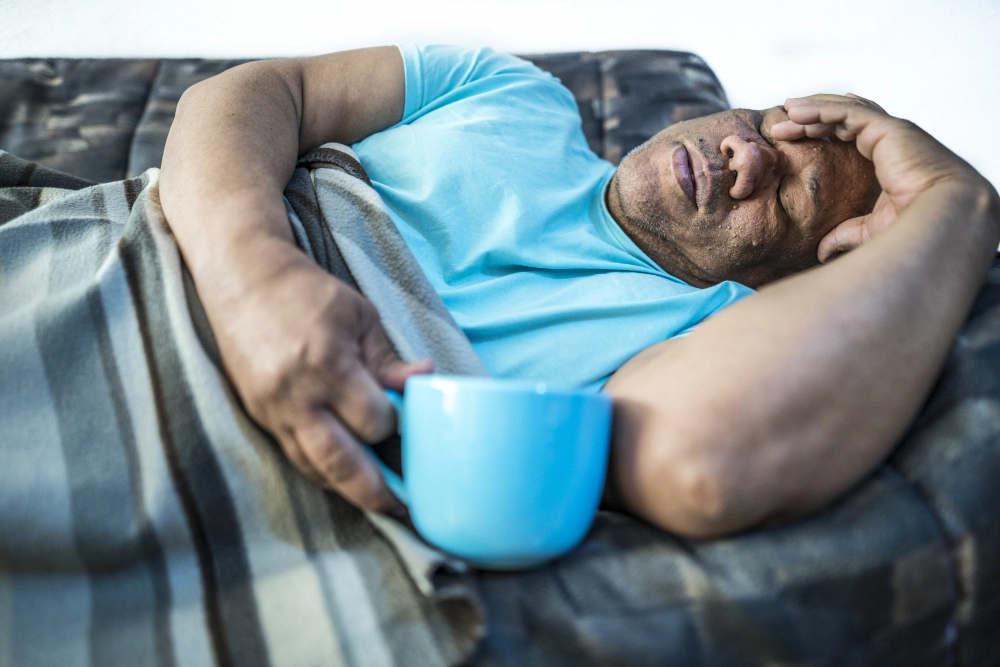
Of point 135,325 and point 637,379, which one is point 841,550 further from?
point 135,325

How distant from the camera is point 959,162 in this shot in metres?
0.79

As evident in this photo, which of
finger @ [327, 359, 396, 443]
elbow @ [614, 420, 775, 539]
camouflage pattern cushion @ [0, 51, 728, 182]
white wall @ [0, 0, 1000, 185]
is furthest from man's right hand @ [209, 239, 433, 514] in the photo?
white wall @ [0, 0, 1000, 185]

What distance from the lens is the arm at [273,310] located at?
0.50 metres

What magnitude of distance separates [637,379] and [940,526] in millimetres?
289

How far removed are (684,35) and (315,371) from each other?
153cm

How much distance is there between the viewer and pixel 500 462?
44cm

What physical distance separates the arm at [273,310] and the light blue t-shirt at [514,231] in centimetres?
22

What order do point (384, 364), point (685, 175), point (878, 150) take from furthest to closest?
point (685, 175), point (878, 150), point (384, 364)

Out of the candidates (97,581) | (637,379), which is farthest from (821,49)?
(97,581)

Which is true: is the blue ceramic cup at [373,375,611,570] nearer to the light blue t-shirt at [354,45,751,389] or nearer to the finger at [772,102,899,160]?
the light blue t-shirt at [354,45,751,389]

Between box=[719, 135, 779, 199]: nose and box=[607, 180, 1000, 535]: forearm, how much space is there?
1.37 ft

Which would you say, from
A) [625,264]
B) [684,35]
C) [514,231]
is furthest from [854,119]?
[684,35]

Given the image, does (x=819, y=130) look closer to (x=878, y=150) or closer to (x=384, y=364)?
(x=878, y=150)

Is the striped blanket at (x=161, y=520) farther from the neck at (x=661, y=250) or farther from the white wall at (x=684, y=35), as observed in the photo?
the white wall at (x=684, y=35)
